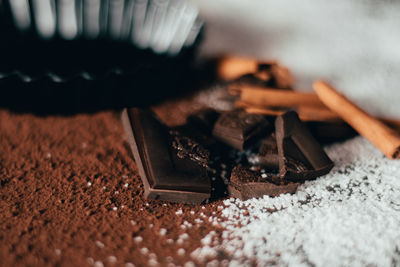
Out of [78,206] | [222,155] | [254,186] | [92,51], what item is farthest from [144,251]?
[92,51]

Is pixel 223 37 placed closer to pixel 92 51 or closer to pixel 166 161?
pixel 92 51

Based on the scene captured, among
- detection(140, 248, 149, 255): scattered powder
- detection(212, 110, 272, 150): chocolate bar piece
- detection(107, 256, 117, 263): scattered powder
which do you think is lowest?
detection(107, 256, 117, 263): scattered powder

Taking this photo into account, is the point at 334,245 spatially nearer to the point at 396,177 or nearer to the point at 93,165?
the point at 396,177

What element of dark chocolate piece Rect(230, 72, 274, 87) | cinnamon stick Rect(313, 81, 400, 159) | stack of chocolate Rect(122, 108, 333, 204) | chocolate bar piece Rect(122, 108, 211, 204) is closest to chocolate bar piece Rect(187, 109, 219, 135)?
stack of chocolate Rect(122, 108, 333, 204)

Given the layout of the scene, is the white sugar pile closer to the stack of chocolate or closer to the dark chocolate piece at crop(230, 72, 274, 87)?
the stack of chocolate

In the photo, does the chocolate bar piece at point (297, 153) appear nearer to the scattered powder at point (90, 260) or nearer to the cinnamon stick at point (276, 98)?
the cinnamon stick at point (276, 98)

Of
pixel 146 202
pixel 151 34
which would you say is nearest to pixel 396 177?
pixel 146 202
